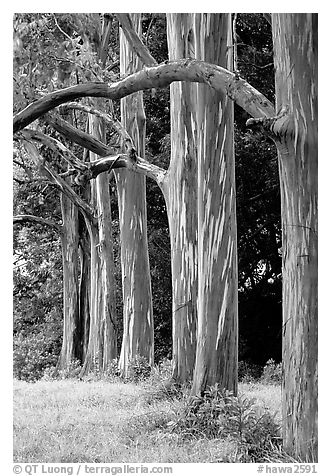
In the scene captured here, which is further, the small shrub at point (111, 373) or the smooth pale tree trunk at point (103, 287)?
the smooth pale tree trunk at point (103, 287)

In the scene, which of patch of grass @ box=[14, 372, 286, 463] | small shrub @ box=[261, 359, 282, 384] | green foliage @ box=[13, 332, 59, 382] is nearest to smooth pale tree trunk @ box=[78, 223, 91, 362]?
green foliage @ box=[13, 332, 59, 382]

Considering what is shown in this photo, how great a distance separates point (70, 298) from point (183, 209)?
27.0ft

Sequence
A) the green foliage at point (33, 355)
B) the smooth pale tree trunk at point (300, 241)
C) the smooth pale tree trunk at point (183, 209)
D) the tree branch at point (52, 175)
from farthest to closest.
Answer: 1. the green foliage at point (33, 355)
2. the tree branch at point (52, 175)
3. the smooth pale tree trunk at point (183, 209)
4. the smooth pale tree trunk at point (300, 241)

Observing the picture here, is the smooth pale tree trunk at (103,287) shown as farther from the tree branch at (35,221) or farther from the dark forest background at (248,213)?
the tree branch at (35,221)

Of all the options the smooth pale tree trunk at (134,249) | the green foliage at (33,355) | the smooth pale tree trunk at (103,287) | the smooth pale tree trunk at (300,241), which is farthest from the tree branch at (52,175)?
the smooth pale tree trunk at (300,241)

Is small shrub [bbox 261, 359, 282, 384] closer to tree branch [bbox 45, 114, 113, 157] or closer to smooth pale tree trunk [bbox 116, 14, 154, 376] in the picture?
smooth pale tree trunk [bbox 116, 14, 154, 376]

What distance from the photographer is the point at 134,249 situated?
12852mm

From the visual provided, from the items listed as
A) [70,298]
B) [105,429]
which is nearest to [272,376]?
[105,429]

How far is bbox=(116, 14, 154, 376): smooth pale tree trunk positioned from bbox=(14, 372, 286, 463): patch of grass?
206 cm

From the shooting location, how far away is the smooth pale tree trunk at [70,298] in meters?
17.6

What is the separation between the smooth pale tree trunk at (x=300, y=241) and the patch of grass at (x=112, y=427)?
76cm

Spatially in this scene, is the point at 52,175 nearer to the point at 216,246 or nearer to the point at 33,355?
the point at 216,246
